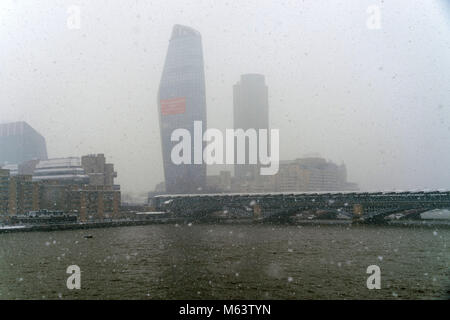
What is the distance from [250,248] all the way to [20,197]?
79.0 meters

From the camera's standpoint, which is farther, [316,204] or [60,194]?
[60,194]

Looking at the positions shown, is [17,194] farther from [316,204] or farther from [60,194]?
[316,204]

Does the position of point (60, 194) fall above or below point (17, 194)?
below

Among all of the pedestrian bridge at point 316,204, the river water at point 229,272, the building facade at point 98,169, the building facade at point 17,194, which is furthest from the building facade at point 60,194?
the river water at point 229,272

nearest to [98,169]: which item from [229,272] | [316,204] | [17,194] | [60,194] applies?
Answer: [60,194]

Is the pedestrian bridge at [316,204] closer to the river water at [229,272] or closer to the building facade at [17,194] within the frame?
the building facade at [17,194]

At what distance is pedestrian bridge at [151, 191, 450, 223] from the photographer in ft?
292

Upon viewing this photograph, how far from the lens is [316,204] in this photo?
102 m

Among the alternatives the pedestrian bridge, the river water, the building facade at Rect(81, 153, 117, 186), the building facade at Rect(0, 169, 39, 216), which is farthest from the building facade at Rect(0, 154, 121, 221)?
the river water

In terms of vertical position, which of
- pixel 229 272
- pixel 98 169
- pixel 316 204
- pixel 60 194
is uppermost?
Answer: pixel 98 169

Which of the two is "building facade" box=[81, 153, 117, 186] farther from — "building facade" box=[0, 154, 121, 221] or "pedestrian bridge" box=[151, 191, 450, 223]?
"pedestrian bridge" box=[151, 191, 450, 223]

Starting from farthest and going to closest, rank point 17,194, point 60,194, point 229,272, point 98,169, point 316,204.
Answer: point 98,169 < point 60,194 < point 17,194 < point 316,204 < point 229,272

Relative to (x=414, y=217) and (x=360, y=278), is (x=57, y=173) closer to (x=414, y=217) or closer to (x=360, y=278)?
(x=414, y=217)

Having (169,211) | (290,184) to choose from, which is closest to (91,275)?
(169,211)
